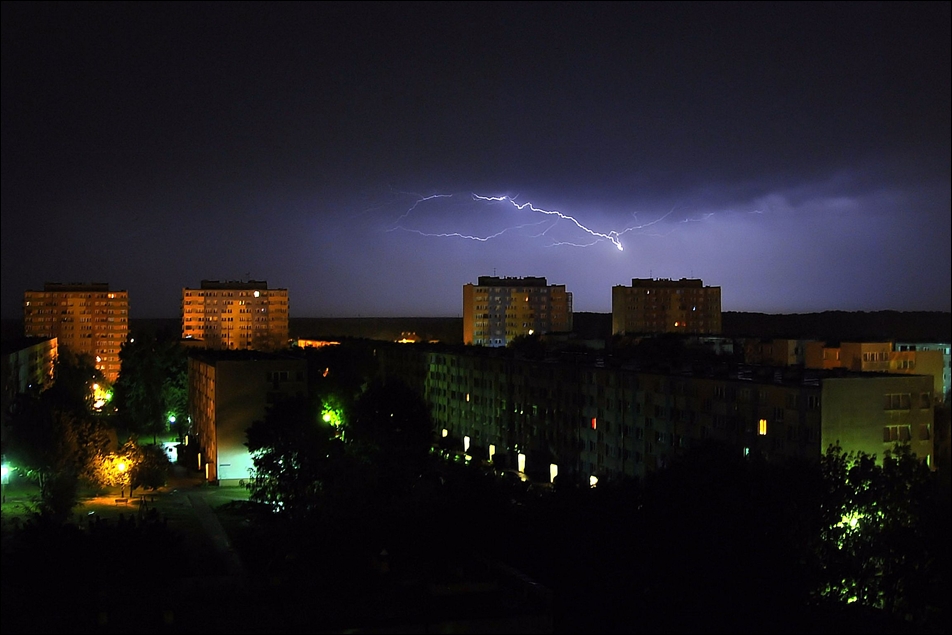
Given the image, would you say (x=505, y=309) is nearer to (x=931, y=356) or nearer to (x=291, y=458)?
(x=931, y=356)

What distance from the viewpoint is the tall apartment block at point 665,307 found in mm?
52875

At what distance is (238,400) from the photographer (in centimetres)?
1753

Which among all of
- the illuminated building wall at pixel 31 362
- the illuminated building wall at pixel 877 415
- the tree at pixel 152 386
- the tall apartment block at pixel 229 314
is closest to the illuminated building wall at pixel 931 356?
the illuminated building wall at pixel 877 415

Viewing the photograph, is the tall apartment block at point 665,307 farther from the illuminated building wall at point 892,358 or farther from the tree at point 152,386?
the tree at point 152,386

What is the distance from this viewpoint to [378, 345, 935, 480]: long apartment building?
42.1 ft

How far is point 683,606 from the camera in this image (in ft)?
26.1

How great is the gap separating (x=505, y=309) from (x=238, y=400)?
112ft

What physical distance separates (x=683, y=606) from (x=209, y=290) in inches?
1905

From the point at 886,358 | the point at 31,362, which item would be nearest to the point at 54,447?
the point at 31,362

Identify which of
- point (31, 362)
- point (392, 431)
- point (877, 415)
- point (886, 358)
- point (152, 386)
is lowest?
point (392, 431)

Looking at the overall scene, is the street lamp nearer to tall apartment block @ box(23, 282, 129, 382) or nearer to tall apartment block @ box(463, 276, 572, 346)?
tall apartment block @ box(23, 282, 129, 382)

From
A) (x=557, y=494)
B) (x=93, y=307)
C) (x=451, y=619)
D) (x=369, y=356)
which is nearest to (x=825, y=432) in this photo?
(x=557, y=494)

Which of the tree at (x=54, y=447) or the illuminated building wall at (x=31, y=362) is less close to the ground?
the illuminated building wall at (x=31, y=362)

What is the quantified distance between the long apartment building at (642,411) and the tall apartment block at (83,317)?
906 inches
